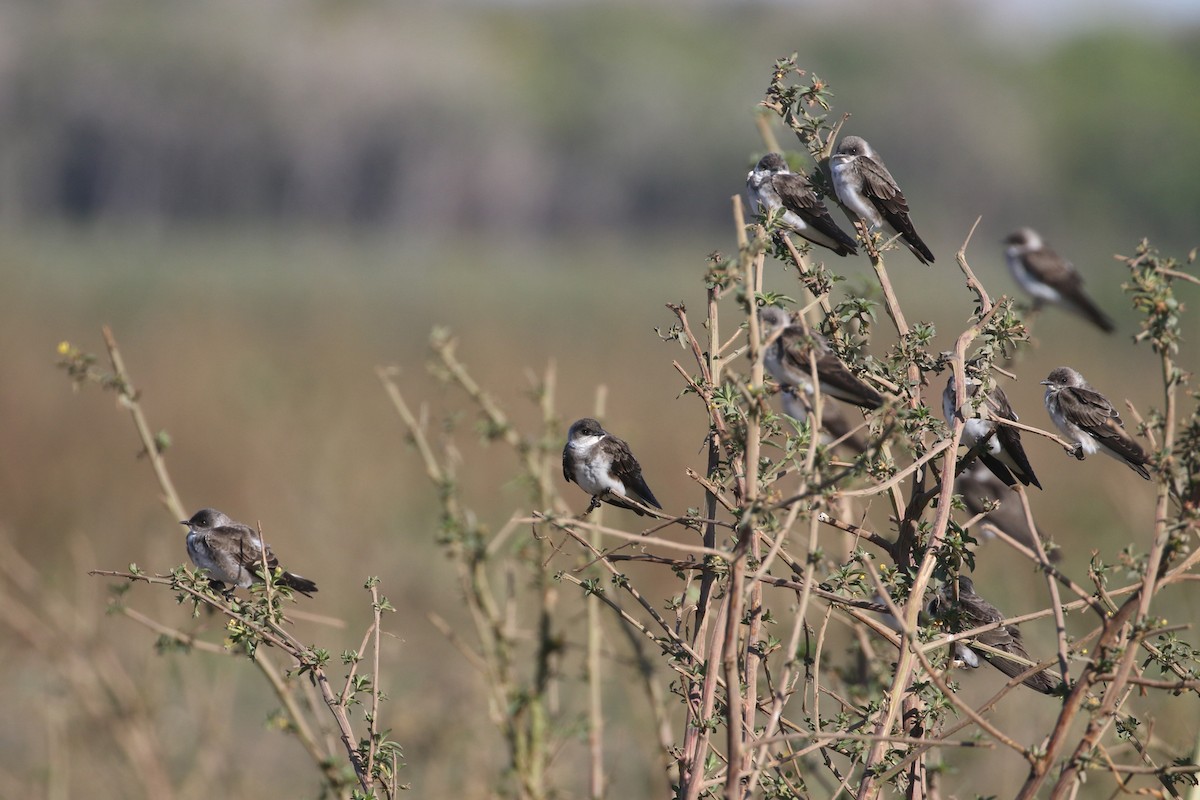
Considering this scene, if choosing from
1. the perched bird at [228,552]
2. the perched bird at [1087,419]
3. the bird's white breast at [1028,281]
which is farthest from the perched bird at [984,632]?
the bird's white breast at [1028,281]

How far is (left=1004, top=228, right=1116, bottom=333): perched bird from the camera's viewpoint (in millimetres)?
6101

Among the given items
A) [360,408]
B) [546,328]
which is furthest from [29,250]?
[360,408]

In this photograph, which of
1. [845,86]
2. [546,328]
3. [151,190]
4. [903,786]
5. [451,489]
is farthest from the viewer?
[845,86]

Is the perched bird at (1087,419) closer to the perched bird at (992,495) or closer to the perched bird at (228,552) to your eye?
the perched bird at (992,495)

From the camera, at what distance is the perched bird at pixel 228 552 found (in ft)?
11.9

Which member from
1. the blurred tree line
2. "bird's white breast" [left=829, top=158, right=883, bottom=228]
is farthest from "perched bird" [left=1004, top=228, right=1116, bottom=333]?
the blurred tree line

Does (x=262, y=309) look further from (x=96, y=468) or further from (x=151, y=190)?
(x=151, y=190)

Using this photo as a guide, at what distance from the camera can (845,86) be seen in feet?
230

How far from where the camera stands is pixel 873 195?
171 inches

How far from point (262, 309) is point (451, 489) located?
21.4 m

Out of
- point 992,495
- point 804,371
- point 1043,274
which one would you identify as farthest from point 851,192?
point 1043,274

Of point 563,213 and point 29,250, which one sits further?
point 563,213

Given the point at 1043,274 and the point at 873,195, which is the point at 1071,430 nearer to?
the point at 873,195

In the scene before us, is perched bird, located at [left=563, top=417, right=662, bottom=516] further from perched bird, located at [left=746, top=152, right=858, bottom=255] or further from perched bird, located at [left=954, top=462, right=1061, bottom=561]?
perched bird, located at [left=954, top=462, right=1061, bottom=561]
